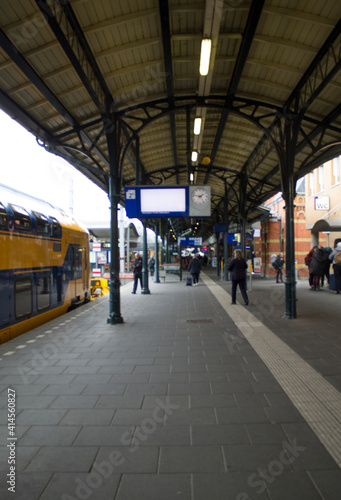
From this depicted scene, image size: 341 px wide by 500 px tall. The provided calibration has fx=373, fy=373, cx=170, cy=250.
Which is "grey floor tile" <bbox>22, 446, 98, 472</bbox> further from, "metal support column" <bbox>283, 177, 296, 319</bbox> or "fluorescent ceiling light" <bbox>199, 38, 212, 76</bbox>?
"metal support column" <bbox>283, 177, 296, 319</bbox>

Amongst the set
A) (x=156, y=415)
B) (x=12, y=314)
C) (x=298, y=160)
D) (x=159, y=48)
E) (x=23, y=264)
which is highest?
(x=159, y=48)

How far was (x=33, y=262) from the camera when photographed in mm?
7797

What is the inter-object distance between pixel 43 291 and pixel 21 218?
202 centimetres

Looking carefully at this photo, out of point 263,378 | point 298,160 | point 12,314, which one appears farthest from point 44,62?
point 298,160

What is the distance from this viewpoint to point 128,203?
9844 mm

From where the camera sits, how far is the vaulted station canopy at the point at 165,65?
5.86 meters

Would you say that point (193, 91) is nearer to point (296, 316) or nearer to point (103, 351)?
point (296, 316)

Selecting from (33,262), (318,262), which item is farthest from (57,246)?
(318,262)

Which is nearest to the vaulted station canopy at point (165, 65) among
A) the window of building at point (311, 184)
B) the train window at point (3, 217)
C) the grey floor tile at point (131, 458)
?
the train window at point (3, 217)

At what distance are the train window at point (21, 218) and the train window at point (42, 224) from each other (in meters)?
0.43

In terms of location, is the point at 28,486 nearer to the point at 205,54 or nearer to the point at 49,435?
the point at 49,435

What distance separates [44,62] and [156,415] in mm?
6139

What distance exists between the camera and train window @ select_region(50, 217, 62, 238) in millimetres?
9266

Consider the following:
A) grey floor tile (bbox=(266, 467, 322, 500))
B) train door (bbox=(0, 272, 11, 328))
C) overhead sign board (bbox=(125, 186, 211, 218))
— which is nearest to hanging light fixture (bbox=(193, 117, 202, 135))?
overhead sign board (bbox=(125, 186, 211, 218))
